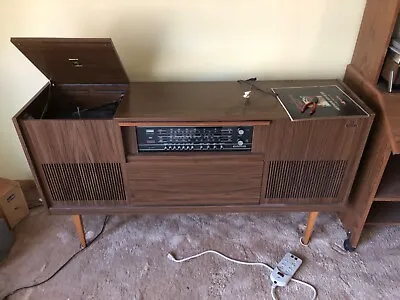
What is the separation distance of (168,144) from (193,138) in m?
0.09

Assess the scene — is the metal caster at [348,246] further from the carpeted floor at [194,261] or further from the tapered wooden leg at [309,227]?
the tapered wooden leg at [309,227]

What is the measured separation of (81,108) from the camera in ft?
4.56

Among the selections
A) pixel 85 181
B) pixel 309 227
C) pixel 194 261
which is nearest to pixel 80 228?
pixel 85 181

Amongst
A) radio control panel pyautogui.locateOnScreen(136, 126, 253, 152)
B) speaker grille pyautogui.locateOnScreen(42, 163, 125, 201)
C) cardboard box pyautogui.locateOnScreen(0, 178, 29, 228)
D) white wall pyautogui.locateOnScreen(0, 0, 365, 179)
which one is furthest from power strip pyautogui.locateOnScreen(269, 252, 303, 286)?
cardboard box pyautogui.locateOnScreen(0, 178, 29, 228)

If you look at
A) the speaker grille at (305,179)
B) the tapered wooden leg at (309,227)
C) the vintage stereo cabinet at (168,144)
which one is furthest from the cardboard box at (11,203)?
the tapered wooden leg at (309,227)

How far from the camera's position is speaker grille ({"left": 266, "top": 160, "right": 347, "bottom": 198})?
4.04 ft

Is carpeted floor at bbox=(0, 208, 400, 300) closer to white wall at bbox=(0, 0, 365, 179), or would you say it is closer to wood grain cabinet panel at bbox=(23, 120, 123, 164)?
wood grain cabinet panel at bbox=(23, 120, 123, 164)

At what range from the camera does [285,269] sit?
134 centimetres

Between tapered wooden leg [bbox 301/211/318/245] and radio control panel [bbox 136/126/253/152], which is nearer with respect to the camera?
radio control panel [bbox 136/126/253/152]

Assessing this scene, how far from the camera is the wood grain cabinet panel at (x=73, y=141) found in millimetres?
1106

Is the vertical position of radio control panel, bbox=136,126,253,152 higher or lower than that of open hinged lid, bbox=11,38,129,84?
lower

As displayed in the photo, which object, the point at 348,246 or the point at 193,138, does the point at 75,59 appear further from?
the point at 348,246

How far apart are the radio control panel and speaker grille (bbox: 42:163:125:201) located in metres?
0.15

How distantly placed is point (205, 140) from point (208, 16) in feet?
1.70
